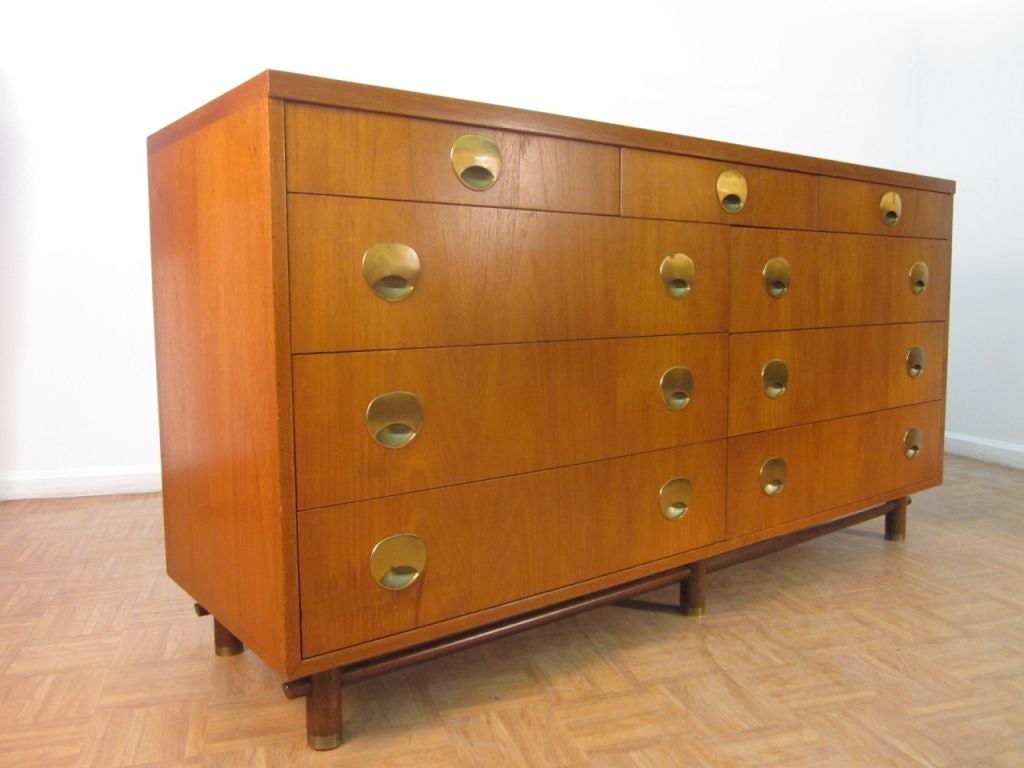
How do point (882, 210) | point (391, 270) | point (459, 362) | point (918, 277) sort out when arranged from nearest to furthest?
1. point (391, 270)
2. point (459, 362)
3. point (882, 210)
4. point (918, 277)

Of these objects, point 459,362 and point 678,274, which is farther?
point 678,274

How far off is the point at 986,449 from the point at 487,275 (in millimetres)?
3512

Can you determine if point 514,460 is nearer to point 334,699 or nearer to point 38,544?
point 334,699

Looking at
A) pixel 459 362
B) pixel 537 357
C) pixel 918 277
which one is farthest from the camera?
pixel 918 277

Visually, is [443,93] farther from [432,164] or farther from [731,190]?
[432,164]

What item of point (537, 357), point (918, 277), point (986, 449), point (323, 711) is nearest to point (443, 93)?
point (918, 277)

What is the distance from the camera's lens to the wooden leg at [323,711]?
153 cm

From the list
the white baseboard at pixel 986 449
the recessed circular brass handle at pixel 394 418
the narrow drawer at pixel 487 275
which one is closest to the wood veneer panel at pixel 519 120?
the narrow drawer at pixel 487 275

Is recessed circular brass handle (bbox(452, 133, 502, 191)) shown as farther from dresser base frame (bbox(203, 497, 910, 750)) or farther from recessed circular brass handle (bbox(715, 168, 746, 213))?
dresser base frame (bbox(203, 497, 910, 750))

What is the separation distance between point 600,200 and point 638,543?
79 cm

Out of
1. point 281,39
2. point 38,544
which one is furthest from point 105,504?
point 281,39

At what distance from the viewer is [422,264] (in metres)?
1.51

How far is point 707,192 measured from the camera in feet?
6.44

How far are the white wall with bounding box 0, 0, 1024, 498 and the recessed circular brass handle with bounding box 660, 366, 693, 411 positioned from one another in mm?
2200
